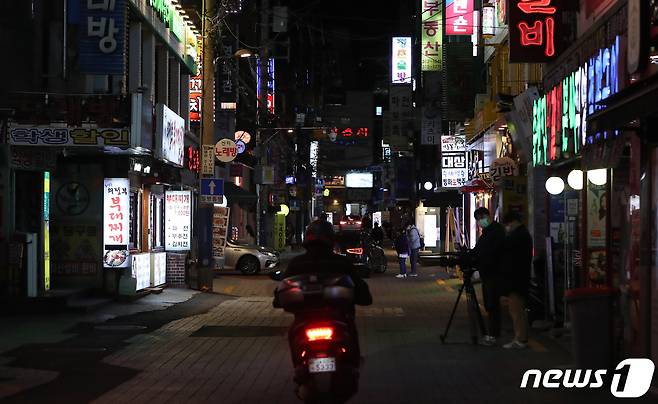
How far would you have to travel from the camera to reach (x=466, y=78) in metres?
30.2

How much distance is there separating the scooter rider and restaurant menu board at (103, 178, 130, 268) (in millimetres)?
12008

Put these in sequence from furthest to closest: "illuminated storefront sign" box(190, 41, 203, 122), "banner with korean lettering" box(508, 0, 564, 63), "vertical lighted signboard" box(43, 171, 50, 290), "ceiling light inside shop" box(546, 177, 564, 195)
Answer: "illuminated storefront sign" box(190, 41, 203, 122), "vertical lighted signboard" box(43, 171, 50, 290), "banner with korean lettering" box(508, 0, 564, 63), "ceiling light inside shop" box(546, 177, 564, 195)

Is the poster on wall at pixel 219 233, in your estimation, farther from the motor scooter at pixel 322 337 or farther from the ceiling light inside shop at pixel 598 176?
the motor scooter at pixel 322 337

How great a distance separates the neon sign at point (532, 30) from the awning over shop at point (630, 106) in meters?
6.94

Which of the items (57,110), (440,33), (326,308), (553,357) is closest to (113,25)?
(57,110)

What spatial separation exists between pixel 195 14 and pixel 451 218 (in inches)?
642

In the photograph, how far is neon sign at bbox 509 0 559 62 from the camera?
A: 15.8m

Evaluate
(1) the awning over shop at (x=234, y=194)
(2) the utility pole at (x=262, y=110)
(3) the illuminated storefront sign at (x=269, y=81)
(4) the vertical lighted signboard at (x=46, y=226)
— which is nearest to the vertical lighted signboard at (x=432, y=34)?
(1) the awning over shop at (x=234, y=194)

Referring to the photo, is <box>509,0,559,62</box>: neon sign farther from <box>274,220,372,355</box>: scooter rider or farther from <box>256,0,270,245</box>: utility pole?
<box>256,0,270,245</box>: utility pole

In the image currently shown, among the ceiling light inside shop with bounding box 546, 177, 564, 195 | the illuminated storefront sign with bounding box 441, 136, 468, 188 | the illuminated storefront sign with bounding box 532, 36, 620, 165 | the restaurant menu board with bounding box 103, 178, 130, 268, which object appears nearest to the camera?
the illuminated storefront sign with bounding box 532, 36, 620, 165

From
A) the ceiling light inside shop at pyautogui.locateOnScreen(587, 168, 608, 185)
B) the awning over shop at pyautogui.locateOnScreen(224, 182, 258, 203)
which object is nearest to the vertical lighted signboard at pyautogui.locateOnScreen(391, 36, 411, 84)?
the awning over shop at pyautogui.locateOnScreen(224, 182, 258, 203)

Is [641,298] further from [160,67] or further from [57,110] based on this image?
[160,67]

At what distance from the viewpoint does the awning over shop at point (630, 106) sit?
7.85m

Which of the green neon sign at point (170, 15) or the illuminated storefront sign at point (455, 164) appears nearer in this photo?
the green neon sign at point (170, 15)
